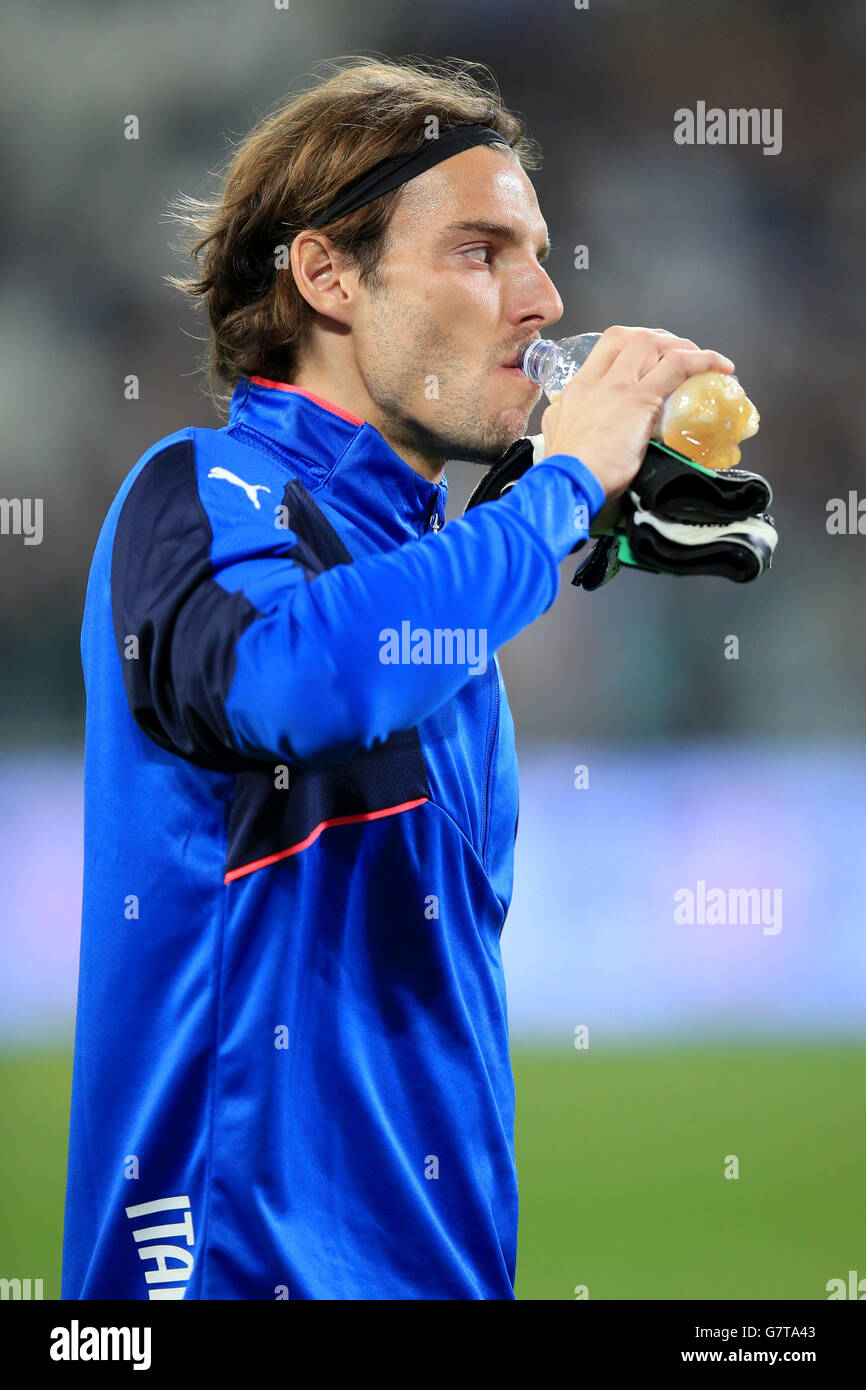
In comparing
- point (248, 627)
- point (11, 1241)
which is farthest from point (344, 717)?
point (11, 1241)

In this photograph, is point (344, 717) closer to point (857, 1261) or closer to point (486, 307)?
point (486, 307)

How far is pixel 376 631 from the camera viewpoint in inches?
42.8

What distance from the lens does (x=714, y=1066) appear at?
476 centimetres

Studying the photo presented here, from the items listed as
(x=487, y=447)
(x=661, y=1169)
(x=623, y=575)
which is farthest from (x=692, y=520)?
(x=623, y=575)

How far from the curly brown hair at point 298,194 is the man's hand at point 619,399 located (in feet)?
1.14

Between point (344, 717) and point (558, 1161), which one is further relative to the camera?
point (558, 1161)

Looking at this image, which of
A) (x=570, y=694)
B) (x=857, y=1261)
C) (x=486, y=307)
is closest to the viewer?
(x=486, y=307)

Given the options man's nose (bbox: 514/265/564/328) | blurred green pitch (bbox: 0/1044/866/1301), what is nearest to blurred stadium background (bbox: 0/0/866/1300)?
blurred green pitch (bbox: 0/1044/866/1301)

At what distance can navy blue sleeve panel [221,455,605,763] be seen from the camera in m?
1.08

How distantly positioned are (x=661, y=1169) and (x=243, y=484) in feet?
11.2

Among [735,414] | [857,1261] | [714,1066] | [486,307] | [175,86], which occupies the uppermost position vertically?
[175,86]

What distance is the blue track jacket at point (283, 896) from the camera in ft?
3.64

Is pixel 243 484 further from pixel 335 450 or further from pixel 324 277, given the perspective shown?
pixel 324 277

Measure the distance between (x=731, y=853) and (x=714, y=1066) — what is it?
0.82 meters
